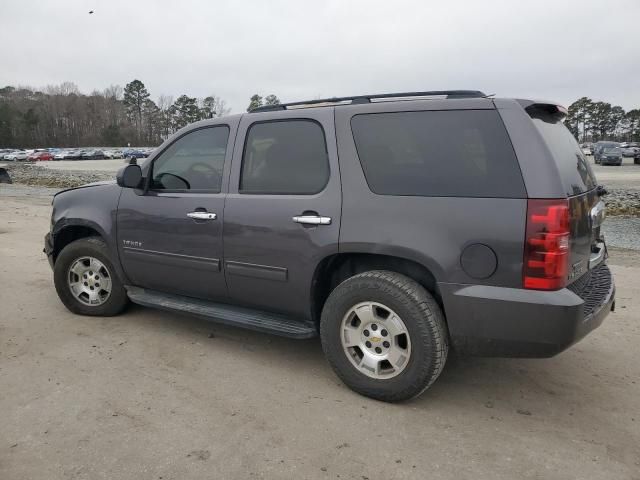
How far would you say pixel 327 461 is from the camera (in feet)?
8.68

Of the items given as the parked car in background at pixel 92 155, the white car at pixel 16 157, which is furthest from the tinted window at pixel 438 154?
the parked car in background at pixel 92 155

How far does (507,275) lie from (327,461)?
4.60 feet

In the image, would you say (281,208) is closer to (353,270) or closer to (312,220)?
(312,220)

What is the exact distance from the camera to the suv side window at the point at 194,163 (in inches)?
157

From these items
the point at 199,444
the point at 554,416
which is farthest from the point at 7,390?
the point at 554,416

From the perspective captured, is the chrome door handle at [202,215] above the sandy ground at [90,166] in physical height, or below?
above

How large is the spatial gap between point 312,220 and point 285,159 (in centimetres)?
58

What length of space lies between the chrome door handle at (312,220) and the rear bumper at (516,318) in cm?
86

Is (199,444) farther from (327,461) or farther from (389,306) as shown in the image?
(389,306)

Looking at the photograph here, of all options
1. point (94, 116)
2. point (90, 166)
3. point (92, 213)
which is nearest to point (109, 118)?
point (94, 116)

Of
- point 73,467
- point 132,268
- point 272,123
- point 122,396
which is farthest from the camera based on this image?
point 132,268

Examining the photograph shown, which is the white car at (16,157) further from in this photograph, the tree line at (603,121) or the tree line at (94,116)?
the tree line at (603,121)

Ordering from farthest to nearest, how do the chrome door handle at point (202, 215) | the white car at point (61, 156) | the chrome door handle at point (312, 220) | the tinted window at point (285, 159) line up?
the white car at point (61, 156) → the chrome door handle at point (202, 215) → the tinted window at point (285, 159) → the chrome door handle at point (312, 220)

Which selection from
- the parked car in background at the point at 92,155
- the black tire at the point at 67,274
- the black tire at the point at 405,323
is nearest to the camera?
the black tire at the point at 405,323
